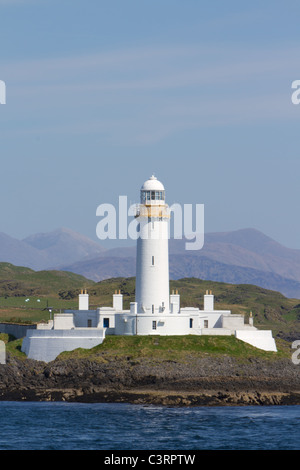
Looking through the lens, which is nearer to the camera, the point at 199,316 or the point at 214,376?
the point at 214,376

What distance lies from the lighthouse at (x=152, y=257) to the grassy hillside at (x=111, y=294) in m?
21.1

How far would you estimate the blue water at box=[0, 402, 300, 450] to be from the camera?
55.5 meters

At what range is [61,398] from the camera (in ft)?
230

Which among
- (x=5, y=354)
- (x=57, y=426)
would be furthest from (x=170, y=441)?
(x=5, y=354)

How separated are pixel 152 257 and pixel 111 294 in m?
46.9

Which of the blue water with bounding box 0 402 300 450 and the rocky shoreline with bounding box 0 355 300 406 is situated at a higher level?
the rocky shoreline with bounding box 0 355 300 406

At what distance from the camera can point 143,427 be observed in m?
59.6

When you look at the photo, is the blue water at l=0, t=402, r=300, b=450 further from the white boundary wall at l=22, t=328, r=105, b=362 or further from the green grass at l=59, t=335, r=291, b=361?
the white boundary wall at l=22, t=328, r=105, b=362

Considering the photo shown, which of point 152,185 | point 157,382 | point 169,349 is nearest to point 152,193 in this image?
point 152,185

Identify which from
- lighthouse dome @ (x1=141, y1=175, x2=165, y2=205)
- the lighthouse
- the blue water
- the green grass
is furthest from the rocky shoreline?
lighthouse dome @ (x1=141, y1=175, x2=165, y2=205)

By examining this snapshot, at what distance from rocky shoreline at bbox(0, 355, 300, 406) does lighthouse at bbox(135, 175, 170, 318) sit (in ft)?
22.4

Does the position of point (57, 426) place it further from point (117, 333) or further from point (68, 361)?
point (117, 333)
